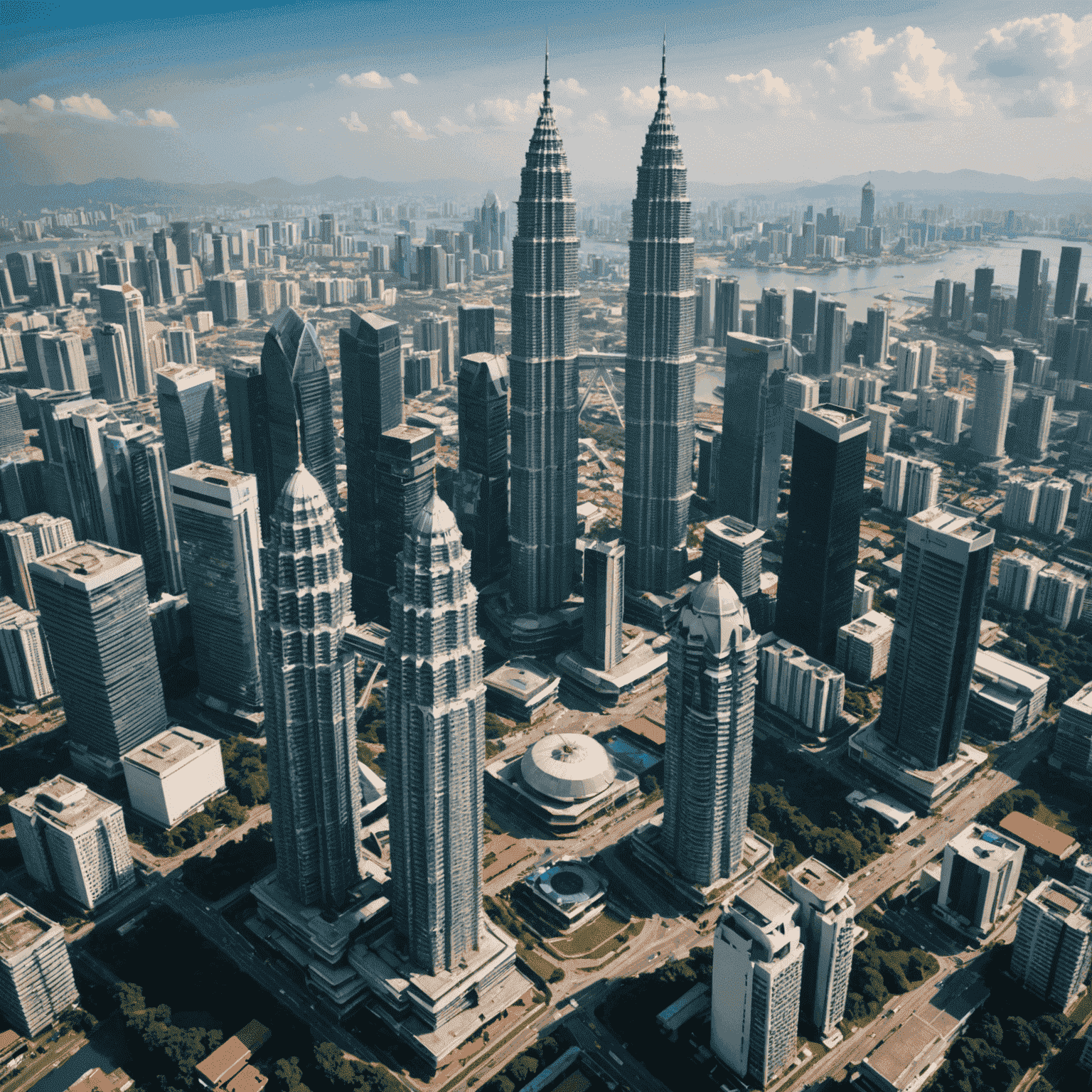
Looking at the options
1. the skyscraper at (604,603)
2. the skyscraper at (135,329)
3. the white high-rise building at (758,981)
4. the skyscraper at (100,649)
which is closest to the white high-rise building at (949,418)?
the skyscraper at (604,603)

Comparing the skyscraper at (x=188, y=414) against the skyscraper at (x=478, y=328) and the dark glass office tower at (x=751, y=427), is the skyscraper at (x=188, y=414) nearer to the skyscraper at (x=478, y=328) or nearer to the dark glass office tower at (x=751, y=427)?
the dark glass office tower at (x=751, y=427)

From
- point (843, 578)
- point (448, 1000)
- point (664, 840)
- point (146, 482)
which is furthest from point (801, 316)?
point (448, 1000)

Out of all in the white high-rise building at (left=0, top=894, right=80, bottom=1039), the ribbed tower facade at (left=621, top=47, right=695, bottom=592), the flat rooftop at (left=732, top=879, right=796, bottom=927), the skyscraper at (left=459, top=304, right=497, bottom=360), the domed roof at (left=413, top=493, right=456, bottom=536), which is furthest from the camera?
the skyscraper at (left=459, top=304, right=497, bottom=360)

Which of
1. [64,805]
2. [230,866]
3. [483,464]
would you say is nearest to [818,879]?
[230,866]

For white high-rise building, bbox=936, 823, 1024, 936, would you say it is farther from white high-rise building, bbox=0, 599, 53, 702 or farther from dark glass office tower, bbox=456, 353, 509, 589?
white high-rise building, bbox=0, 599, 53, 702

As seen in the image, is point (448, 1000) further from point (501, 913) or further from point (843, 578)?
point (843, 578)

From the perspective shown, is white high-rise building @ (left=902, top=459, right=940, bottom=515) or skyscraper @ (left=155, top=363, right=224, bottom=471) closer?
skyscraper @ (left=155, top=363, right=224, bottom=471)

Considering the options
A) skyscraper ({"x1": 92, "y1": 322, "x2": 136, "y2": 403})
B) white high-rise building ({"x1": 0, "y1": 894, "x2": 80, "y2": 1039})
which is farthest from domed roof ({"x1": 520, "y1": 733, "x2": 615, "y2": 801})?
skyscraper ({"x1": 92, "y1": 322, "x2": 136, "y2": 403})

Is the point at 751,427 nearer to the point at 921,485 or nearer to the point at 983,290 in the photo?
the point at 921,485
